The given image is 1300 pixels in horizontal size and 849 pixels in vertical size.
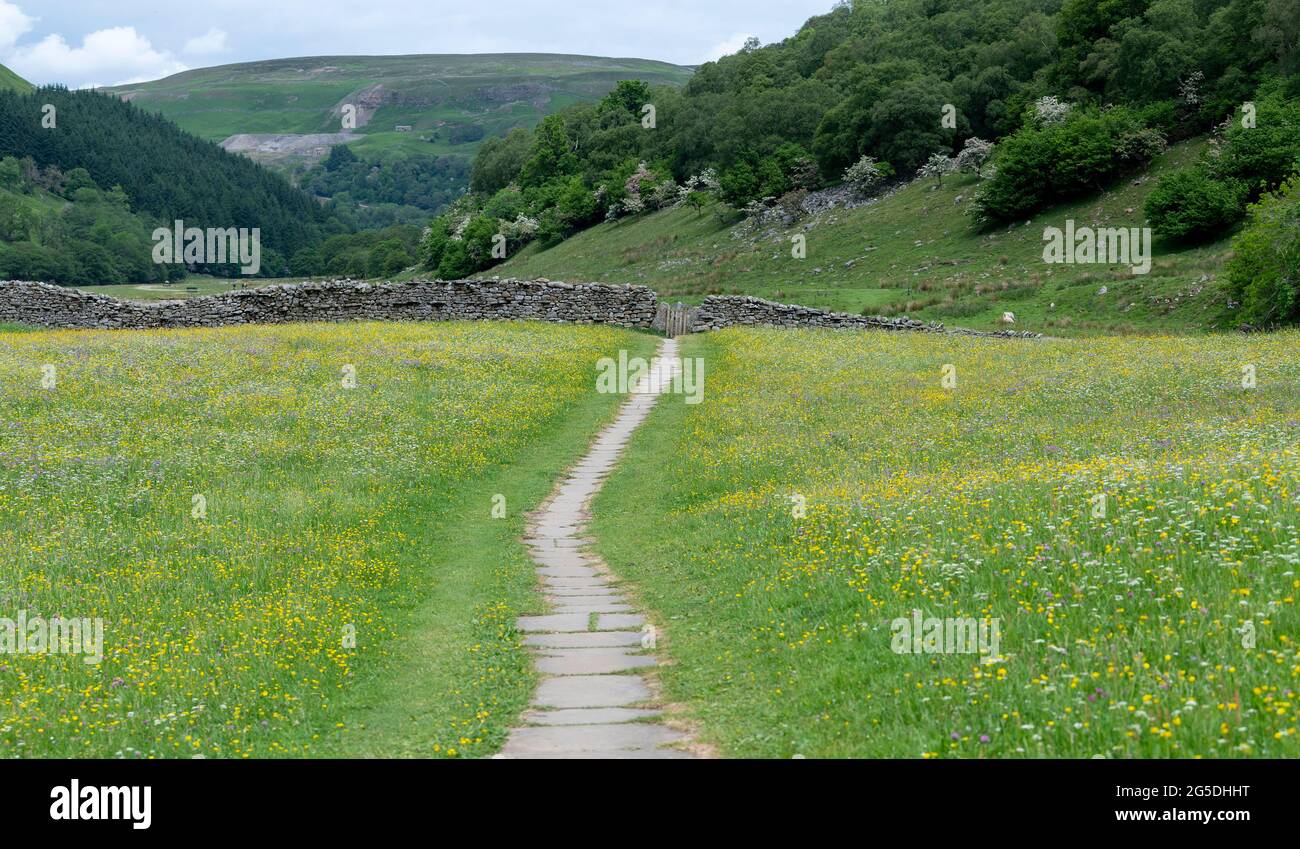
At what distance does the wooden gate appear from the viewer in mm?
48250

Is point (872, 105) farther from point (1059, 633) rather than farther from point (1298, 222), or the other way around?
point (1059, 633)

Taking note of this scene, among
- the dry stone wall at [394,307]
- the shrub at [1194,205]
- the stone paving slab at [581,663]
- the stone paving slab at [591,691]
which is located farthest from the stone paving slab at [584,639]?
the shrub at [1194,205]

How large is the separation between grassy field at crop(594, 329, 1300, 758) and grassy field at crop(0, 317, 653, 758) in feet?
7.51

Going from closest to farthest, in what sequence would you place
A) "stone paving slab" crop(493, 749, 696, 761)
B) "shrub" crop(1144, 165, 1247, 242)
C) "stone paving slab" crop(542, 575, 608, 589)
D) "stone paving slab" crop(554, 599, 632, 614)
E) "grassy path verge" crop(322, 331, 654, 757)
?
"stone paving slab" crop(493, 749, 696, 761)
"grassy path verge" crop(322, 331, 654, 757)
"stone paving slab" crop(554, 599, 632, 614)
"stone paving slab" crop(542, 575, 608, 589)
"shrub" crop(1144, 165, 1247, 242)

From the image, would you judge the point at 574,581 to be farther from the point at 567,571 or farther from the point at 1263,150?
the point at 1263,150

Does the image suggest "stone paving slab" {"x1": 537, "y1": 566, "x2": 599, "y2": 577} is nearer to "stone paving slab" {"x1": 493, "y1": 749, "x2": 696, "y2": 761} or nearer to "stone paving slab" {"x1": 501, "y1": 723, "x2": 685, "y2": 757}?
"stone paving slab" {"x1": 501, "y1": 723, "x2": 685, "y2": 757}

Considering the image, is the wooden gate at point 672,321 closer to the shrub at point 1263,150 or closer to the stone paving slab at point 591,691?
the shrub at point 1263,150

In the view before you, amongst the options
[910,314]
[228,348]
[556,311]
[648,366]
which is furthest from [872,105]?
[228,348]

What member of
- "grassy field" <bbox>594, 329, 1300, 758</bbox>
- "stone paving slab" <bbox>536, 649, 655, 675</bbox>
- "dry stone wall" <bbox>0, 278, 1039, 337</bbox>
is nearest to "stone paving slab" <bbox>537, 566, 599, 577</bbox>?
"grassy field" <bbox>594, 329, 1300, 758</bbox>

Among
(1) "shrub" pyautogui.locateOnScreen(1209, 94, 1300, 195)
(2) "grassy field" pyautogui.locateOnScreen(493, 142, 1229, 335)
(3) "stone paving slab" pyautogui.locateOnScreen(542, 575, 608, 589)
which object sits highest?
(1) "shrub" pyautogui.locateOnScreen(1209, 94, 1300, 195)

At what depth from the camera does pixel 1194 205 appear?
49.9 m

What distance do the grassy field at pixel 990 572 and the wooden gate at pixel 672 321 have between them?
2508 centimetres

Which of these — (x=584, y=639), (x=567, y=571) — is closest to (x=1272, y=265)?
(x=567, y=571)

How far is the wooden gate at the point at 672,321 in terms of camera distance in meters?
48.2
